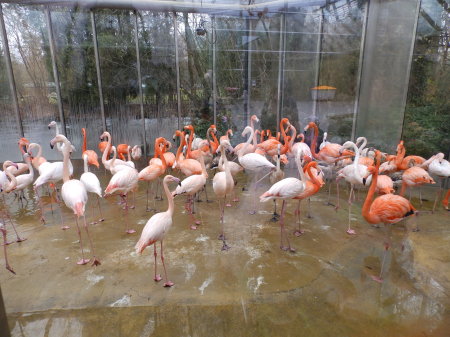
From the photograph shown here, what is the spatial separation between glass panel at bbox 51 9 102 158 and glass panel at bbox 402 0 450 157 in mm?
7069

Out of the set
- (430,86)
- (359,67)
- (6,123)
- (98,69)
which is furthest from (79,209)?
(359,67)

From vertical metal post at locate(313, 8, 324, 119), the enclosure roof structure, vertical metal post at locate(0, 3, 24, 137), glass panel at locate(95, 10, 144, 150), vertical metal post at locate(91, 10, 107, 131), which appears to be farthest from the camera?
vertical metal post at locate(313, 8, 324, 119)

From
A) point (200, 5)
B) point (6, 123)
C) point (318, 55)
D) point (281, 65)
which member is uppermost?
point (200, 5)

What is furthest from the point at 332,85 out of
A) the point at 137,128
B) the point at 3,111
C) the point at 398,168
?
the point at 3,111

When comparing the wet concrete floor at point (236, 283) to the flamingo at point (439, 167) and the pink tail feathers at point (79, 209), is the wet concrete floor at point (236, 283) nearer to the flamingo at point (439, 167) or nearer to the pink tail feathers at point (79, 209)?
the pink tail feathers at point (79, 209)

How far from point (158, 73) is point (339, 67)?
14.7 ft

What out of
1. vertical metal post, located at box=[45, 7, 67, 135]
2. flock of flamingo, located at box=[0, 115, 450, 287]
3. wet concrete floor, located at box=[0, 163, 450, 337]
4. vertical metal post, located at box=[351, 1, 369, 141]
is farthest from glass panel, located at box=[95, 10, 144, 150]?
vertical metal post, located at box=[351, 1, 369, 141]

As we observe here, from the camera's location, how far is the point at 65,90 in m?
7.30

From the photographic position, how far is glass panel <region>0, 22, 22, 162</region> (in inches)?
271

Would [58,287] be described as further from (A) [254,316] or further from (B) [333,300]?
(B) [333,300]

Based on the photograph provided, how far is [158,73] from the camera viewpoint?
7.73 metres

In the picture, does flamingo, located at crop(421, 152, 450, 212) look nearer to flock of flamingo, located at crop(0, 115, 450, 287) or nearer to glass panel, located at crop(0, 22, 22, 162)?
flock of flamingo, located at crop(0, 115, 450, 287)

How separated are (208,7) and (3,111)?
548 cm

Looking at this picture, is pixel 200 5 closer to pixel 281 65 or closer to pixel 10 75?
pixel 281 65
